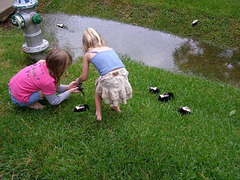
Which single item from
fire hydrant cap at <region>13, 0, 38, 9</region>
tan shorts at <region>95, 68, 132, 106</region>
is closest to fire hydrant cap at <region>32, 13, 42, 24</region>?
fire hydrant cap at <region>13, 0, 38, 9</region>

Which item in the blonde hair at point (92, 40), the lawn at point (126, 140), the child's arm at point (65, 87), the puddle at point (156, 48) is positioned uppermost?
the blonde hair at point (92, 40)

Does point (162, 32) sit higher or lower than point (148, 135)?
lower

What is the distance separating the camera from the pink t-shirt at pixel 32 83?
2752 mm

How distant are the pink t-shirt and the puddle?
2152 mm

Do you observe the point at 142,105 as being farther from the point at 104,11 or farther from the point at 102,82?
the point at 104,11

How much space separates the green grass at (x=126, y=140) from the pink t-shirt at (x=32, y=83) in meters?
0.28

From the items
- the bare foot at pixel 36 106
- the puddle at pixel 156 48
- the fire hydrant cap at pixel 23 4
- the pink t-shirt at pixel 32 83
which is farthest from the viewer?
the puddle at pixel 156 48

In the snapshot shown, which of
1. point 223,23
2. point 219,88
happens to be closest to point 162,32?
point 223,23

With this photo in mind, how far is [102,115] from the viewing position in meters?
3.03

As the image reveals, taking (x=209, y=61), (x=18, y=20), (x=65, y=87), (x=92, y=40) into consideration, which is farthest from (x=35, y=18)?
(x=209, y=61)

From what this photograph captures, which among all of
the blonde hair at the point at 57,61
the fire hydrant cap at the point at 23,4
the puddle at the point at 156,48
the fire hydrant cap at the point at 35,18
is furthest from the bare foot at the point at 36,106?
the puddle at the point at 156,48

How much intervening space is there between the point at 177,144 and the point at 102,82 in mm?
1020

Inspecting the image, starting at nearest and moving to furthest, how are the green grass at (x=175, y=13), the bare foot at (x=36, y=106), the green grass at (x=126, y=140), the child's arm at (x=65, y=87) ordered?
the green grass at (x=126, y=140) < the bare foot at (x=36, y=106) < the child's arm at (x=65, y=87) < the green grass at (x=175, y=13)

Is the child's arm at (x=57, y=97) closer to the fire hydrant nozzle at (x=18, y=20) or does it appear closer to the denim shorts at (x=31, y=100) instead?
the denim shorts at (x=31, y=100)
